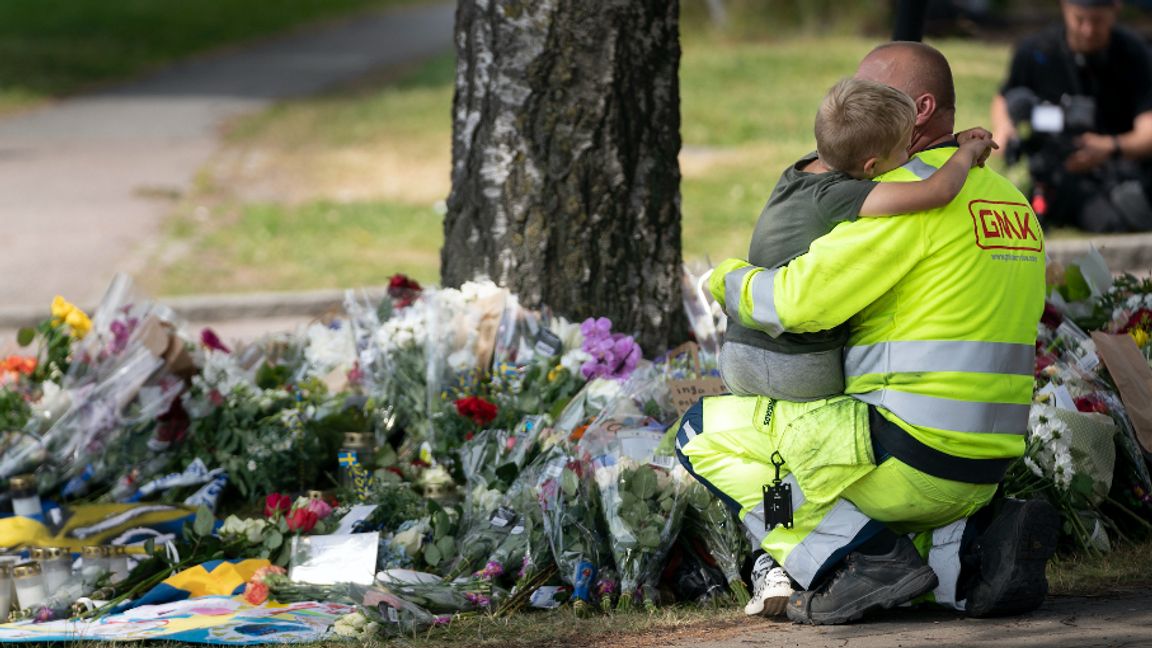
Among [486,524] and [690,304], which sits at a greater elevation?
[690,304]

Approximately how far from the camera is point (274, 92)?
66.4 feet

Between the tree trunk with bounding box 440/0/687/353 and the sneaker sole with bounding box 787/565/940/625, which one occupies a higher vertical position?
the tree trunk with bounding box 440/0/687/353

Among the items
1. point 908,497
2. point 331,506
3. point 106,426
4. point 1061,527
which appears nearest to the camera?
point 908,497

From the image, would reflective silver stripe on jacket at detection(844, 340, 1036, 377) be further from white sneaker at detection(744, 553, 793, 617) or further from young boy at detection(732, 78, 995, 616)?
white sneaker at detection(744, 553, 793, 617)

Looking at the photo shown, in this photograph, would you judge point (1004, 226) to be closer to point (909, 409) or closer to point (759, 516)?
point (909, 409)

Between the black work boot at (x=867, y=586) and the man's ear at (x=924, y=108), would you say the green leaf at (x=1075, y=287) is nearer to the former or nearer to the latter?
the man's ear at (x=924, y=108)

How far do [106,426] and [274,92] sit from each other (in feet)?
51.2

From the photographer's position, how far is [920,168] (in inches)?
143

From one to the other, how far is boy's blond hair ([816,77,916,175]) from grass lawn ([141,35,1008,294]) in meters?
5.59

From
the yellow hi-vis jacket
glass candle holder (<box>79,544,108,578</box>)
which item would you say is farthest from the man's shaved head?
glass candle holder (<box>79,544,108,578</box>)

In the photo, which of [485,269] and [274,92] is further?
[274,92]

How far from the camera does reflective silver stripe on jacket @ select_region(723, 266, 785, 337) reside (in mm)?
3623

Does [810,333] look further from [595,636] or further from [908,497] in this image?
[595,636]

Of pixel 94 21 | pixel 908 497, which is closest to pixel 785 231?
pixel 908 497
